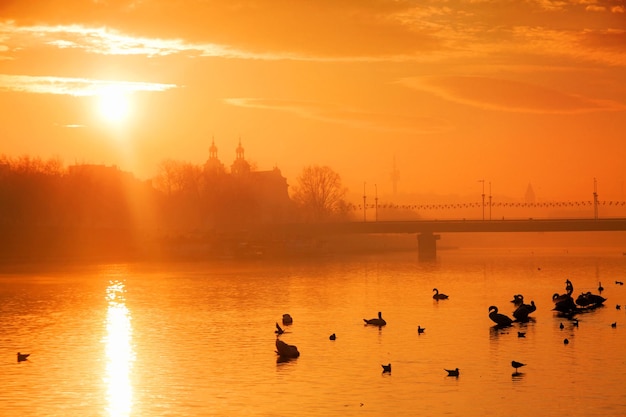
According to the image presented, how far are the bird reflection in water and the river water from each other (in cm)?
15

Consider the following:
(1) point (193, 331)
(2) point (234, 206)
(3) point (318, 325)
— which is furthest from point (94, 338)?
(2) point (234, 206)

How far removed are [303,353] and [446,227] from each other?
441ft

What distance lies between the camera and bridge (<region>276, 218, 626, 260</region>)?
16775cm

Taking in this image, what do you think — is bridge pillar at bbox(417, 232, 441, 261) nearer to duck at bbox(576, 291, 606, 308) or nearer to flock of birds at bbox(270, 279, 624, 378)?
flock of birds at bbox(270, 279, 624, 378)

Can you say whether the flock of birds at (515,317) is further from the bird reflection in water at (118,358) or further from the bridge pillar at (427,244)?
the bridge pillar at (427,244)

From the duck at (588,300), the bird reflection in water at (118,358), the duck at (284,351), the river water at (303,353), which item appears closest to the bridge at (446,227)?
the river water at (303,353)

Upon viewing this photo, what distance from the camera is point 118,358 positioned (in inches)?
1975

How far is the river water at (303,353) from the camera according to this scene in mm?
37969

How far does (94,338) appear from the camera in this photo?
5859cm

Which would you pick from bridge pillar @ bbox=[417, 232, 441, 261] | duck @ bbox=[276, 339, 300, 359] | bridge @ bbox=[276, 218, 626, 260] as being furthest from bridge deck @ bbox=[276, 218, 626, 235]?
duck @ bbox=[276, 339, 300, 359]

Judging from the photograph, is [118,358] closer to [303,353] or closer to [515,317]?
[303,353]

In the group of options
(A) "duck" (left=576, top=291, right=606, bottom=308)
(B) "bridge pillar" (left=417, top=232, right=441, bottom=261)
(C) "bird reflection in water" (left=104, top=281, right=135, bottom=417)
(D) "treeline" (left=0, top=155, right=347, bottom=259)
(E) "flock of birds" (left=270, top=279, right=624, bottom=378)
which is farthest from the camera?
(B) "bridge pillar" (left=417, top=232, right=441, bottom=261)

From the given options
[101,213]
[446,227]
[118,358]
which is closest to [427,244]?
[446,227]

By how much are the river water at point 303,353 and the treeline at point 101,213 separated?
62520 mm
